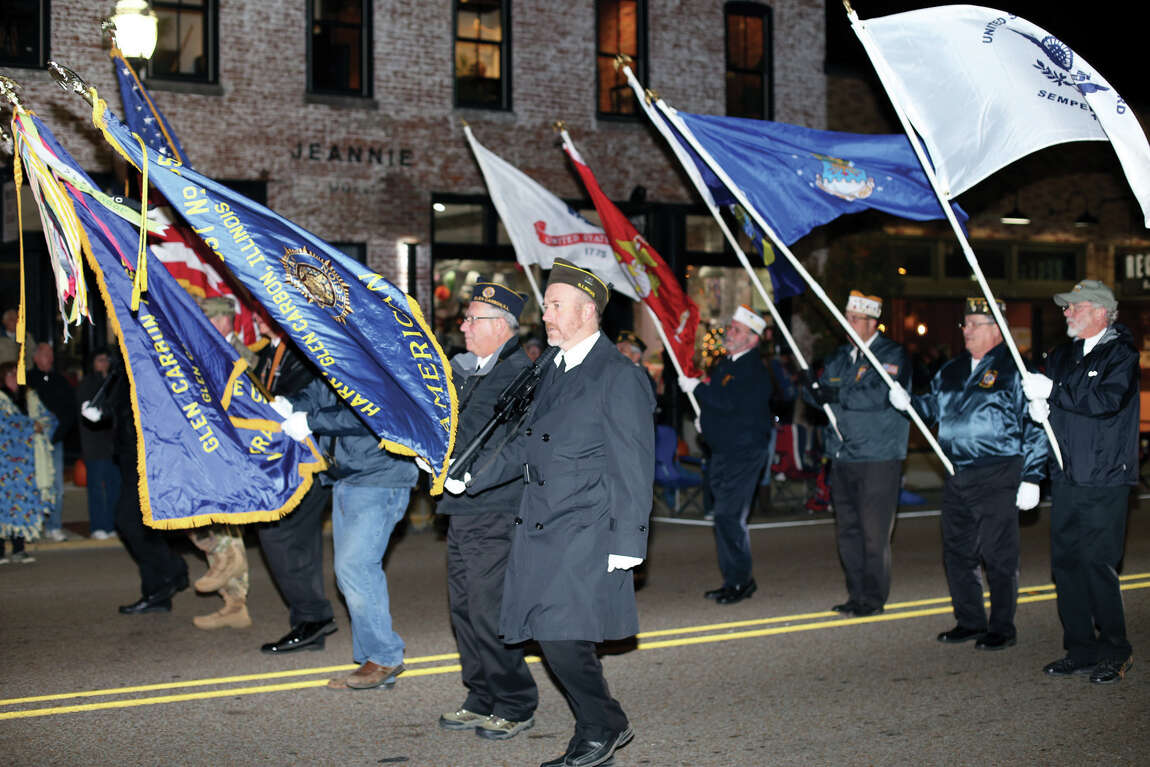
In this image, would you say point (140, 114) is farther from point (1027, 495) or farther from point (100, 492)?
point (1027, 495)

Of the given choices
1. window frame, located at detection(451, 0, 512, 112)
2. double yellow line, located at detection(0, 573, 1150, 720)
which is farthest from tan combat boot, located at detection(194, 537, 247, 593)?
window frame, located at detection(451, 0, 512, 112)

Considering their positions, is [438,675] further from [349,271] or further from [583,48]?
[583,48]

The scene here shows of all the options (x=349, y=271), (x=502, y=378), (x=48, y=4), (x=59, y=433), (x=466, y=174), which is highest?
(x=48, y=4)

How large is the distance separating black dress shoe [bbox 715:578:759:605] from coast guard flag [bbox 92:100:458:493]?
3.97m

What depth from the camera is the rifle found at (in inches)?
230

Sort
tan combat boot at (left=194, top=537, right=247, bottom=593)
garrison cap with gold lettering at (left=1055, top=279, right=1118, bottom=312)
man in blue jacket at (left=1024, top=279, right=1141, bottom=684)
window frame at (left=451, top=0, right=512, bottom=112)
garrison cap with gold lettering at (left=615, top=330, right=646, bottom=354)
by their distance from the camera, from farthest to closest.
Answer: window frame at (left=451, top=0, right=512, bottom=112) < garrison cap with gold lettering at (left=615, top=330, right=646, bottom=354) < tan combat boot at (left=194, top=537, right=247, bottom=593) < garrison cap with gold lettering at (left=1055, top=279, right=1118, bottom=312) < man in blue jacket at (left=1024, top=279, right=1141, bottom=684)

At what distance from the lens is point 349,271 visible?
656 cm

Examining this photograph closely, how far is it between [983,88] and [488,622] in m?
4.39

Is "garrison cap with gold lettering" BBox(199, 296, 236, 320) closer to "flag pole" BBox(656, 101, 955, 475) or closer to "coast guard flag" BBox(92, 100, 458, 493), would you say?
"coast guard flag" BBox(92, 100, 458, 493)

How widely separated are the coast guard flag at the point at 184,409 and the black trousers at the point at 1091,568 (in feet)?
13.9

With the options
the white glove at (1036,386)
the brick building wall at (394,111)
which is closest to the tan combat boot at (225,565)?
the white glove at (1036,386)

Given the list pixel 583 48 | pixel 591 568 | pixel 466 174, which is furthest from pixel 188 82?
pixel 591 568

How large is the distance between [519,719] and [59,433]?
27.3 feet

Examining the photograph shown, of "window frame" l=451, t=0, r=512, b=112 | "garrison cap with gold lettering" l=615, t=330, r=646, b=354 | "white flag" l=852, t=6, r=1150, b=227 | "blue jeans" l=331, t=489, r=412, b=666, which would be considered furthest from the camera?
"window frame" l=451, t=0, r=512, b=112
